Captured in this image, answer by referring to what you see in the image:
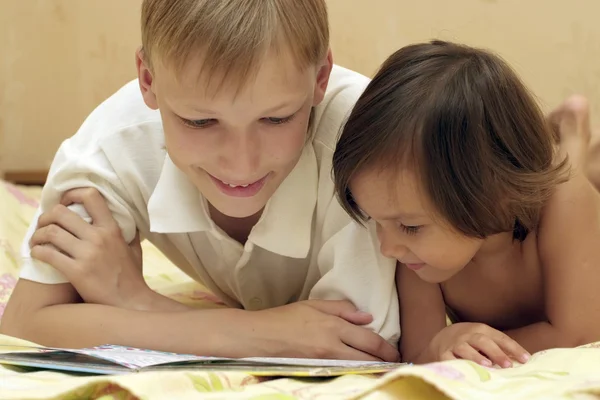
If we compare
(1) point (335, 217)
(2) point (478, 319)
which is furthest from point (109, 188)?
(2) point (478, 319)

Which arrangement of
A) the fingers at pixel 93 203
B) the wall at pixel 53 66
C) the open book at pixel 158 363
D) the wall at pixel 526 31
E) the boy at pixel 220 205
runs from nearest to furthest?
the open book at pixel 158 363 → the boy at pixel 220 205 → the fingers at pixel 93 203 → the wall at pixel 526 31 → the wall at pixel 53 66

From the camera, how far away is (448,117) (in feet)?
3.10

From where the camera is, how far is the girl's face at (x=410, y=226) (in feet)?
3.18

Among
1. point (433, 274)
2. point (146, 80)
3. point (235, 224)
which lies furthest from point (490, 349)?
point (146, 80)

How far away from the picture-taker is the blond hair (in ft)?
3.00

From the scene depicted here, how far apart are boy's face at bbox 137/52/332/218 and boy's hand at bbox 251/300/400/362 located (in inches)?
5.6

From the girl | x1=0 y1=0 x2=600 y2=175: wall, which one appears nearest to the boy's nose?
the girl

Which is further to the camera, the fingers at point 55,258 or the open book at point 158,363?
the fingers at point 55,258

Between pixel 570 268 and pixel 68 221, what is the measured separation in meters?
0.65

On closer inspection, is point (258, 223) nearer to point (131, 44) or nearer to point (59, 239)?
point (59, 239)

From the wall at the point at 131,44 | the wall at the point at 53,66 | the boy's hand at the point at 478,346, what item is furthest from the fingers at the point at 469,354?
the wall at the point at 53,66

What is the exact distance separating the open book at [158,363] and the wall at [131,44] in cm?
128

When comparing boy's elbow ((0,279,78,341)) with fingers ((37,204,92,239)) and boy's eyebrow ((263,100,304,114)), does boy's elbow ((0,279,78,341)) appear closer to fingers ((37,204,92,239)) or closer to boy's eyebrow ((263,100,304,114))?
fingers ((37,204,92,239))

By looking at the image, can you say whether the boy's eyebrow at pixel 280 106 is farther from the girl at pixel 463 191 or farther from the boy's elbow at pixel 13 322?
the boy's elbow at pixel 13 322
